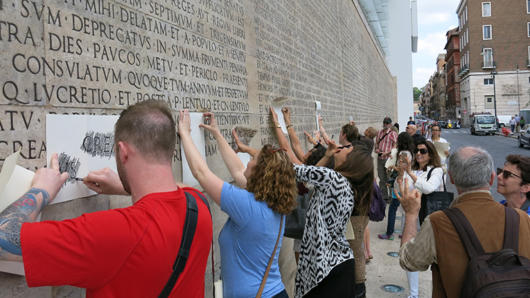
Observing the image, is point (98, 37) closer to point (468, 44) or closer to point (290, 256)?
point (290, 256)

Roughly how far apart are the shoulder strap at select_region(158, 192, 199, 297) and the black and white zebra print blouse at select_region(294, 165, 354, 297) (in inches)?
58.2

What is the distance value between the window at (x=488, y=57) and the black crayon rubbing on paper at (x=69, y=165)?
63613mm

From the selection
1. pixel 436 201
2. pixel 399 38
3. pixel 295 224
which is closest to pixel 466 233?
pixel 295 224

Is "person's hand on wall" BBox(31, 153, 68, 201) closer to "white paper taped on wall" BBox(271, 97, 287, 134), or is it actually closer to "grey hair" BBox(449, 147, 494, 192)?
"grey hair" BBox(449, 147, 494, 192)

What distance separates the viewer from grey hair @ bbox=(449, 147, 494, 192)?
2.39 metres

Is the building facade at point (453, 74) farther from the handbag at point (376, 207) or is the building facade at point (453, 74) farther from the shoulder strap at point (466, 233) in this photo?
the shoulder strap at point (466, 233)

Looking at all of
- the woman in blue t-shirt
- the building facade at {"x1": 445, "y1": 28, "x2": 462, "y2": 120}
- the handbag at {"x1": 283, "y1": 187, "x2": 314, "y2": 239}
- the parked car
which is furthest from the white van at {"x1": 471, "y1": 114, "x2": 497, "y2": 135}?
the woman in blue t-shirt

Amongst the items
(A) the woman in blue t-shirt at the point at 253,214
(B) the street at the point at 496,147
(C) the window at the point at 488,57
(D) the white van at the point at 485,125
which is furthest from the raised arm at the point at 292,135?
(C) the window at the point at 488,57

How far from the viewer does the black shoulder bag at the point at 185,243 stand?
1516 millimetres

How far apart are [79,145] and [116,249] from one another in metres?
0.92

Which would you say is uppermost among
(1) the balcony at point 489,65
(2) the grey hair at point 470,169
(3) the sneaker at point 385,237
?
(1) the balcony at point 489,65

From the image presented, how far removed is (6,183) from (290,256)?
4.23 metres

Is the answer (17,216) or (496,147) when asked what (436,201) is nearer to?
(17,216)

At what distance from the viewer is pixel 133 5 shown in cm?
258
